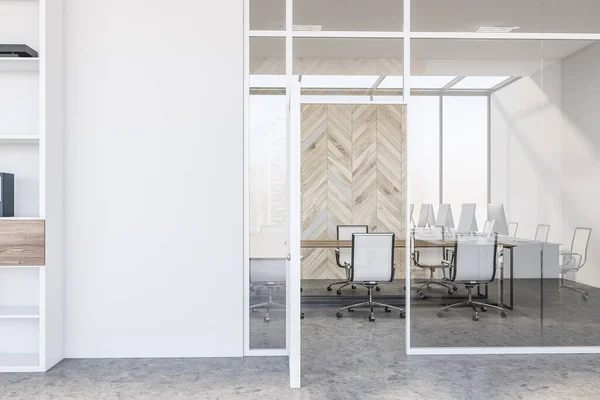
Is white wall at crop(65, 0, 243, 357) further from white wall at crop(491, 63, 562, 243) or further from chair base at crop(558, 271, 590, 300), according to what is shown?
chair base at crop(558, 271, 590, 300)

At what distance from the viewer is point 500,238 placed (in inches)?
166

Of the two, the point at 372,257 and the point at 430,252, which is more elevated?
the point at 430,252

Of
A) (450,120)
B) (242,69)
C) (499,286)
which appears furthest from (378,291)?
(242,69)

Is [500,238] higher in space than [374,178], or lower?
lower

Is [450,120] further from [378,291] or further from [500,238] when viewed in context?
[378,291]

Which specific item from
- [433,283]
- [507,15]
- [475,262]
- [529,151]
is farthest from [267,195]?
[507,15]

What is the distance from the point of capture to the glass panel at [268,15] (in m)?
4.18

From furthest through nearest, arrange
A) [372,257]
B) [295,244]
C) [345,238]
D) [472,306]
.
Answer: [372,257]
[345,238]
[472,306]
[295,244]

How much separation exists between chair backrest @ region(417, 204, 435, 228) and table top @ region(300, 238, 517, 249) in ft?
0.46

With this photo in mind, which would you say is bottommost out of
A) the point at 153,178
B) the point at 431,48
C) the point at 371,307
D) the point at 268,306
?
the point at 371,307

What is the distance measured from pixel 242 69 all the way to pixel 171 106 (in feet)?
2.22

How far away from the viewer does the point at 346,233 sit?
489cm

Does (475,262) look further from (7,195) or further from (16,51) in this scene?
(16,51)

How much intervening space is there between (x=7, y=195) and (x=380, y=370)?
321cm
